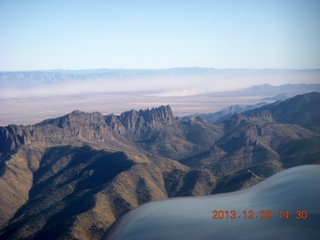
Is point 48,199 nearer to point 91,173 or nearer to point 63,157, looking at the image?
point 91,173

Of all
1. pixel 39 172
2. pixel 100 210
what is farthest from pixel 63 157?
pixel 100 210
